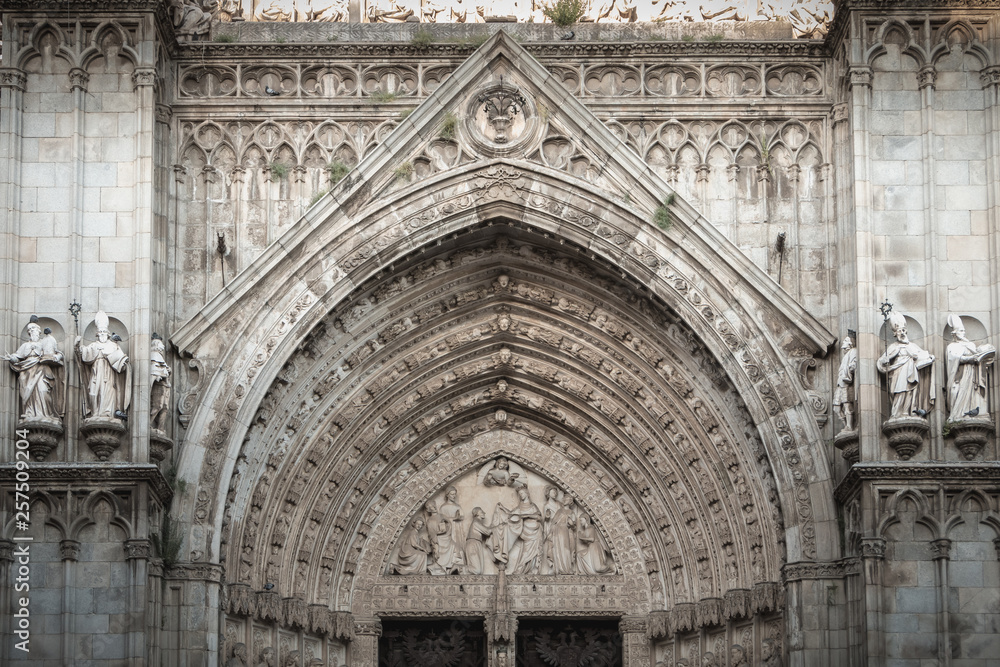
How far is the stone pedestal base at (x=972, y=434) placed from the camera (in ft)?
65.7

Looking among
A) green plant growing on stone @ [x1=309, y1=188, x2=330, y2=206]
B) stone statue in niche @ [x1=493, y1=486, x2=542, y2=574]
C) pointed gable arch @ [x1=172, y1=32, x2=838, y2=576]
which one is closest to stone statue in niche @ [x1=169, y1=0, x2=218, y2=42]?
A: green plant growing on stone @ [x1=309, y1=188, x2=330, y2=206]

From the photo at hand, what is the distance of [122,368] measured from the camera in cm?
2034

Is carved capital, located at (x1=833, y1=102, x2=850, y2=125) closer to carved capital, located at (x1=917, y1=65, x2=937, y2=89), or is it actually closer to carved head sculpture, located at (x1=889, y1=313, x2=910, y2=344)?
carved capital, located at (x1=917, y1=65, x2=937, y2=89)

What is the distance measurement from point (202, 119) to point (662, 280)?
18.3 feet

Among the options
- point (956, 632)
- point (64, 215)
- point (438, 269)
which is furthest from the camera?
point (438, 269)

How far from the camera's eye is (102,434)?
65.9 feet

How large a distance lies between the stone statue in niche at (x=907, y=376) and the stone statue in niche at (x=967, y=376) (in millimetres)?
214

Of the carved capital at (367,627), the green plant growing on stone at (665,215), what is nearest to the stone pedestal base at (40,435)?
the carved capital at (367,627)

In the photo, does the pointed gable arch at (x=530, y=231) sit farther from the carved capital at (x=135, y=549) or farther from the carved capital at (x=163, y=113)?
the carved capital at (x=163, y=113)

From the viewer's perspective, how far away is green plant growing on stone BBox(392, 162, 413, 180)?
21.9 m

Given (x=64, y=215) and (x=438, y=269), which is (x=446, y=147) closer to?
(x=438, y=269)

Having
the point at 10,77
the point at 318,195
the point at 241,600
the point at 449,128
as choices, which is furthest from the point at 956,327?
the point at 10,77

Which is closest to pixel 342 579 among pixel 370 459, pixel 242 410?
pixel 370 459

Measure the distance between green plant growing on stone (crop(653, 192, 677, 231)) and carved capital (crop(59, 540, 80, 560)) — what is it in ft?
23.7
